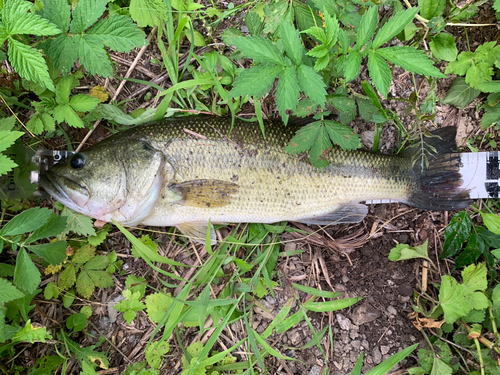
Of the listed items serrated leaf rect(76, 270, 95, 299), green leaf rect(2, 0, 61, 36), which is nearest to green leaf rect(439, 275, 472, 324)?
serrated leaf rect(76, 270, 95, 299)

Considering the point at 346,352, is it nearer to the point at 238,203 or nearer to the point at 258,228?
the point at 258,228

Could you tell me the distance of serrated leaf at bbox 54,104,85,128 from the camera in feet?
9.58

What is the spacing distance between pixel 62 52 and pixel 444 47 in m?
3.39

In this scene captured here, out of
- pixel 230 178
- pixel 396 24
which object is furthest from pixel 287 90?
pixel 230 178

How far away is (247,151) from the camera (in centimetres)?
307

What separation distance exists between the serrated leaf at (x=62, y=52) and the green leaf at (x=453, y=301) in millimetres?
3717

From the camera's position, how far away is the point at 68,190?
9.64ft

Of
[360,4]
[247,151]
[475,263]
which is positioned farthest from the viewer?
[475,263]

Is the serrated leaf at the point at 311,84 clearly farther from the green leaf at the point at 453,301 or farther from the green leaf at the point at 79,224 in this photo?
the green leaf at the point at 79,224

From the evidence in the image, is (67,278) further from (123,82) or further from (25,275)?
(123,82)

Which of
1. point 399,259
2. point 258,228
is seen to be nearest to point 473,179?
point 399,259

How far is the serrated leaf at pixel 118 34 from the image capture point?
265 cm

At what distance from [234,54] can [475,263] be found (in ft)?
10.5

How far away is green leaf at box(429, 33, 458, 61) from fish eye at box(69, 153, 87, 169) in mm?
3434
